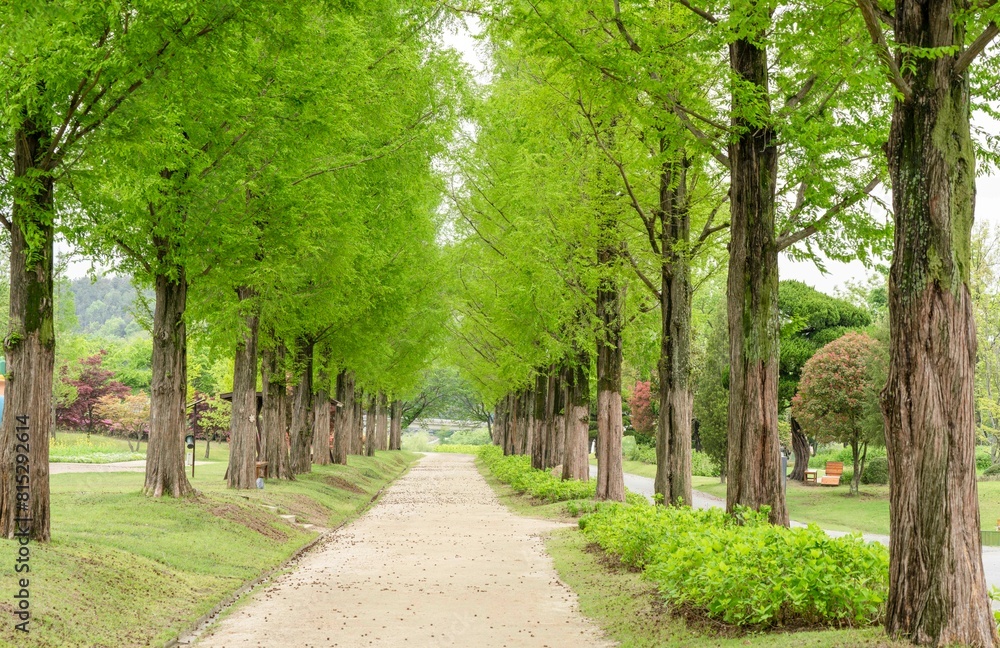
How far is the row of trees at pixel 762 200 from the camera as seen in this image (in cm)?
698

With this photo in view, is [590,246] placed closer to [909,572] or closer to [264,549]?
[264,549]

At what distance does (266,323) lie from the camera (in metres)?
23.8

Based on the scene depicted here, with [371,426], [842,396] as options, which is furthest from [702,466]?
[371,426]

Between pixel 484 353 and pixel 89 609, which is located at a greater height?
pixel 484 353

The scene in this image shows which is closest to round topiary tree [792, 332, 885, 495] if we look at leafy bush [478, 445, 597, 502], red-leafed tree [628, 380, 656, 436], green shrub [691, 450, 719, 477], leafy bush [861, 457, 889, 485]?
leafy bush [861, 457, 889, 485]

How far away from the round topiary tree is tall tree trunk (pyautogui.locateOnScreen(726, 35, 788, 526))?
26.9 metres

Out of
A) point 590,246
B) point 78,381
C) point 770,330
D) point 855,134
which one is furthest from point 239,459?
point 78,381

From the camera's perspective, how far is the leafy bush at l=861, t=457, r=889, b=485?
40.3m

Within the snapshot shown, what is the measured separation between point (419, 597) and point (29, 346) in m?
5.40

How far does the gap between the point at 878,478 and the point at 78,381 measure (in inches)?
2008

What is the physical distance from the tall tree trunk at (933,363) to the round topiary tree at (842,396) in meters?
30.6

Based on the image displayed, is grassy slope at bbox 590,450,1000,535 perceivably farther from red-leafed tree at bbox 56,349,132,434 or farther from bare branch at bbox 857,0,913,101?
red-leafed tree at bbox 56,349,132,434

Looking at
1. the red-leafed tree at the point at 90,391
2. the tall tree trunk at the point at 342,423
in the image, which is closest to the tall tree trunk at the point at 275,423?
the tall tree trunk at the point at 342,423

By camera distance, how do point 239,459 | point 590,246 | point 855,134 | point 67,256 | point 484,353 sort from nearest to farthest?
point 855,134 → point 67,256 → point 590,246 → point 239,459 → point 484,353
